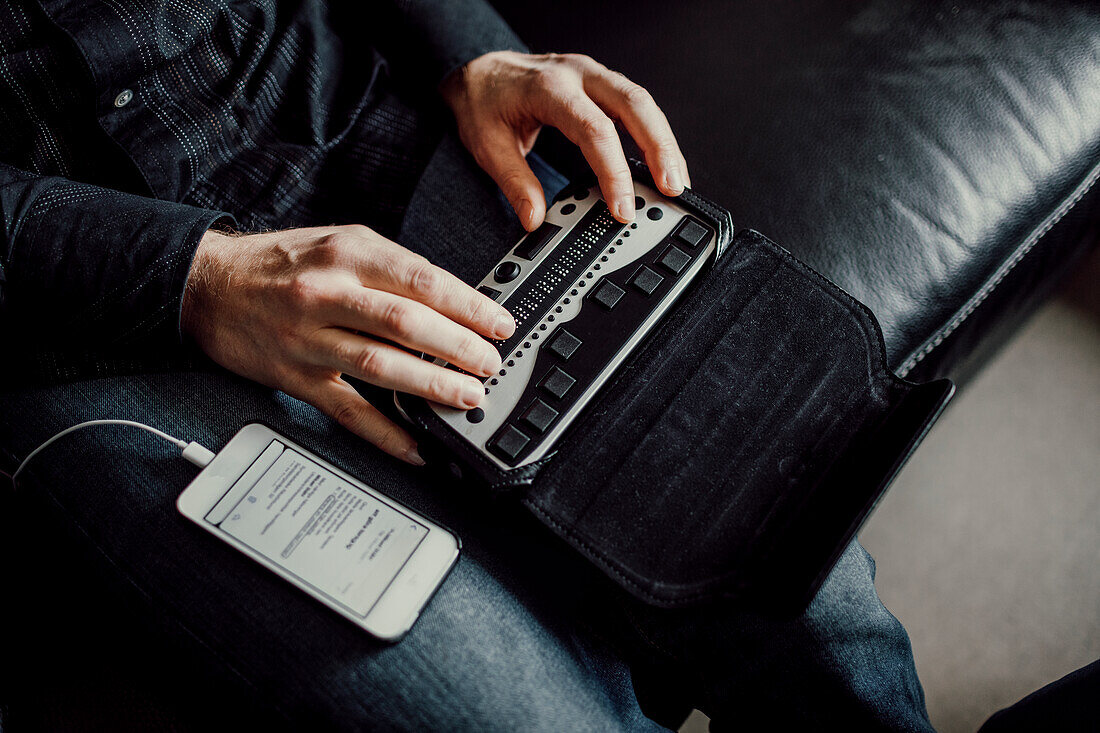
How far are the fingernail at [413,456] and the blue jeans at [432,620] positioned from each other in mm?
26

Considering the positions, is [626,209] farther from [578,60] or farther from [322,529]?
[322,529]

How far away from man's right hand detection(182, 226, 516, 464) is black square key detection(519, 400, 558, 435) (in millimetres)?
43

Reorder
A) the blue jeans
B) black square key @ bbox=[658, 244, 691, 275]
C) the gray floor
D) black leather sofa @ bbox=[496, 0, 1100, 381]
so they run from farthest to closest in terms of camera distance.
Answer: the gray floor → black leather sofa @ bbox=[496, 0, 1100, 381] → black square key @ bbox=[658, 244, 691, 275] → the blue jeans

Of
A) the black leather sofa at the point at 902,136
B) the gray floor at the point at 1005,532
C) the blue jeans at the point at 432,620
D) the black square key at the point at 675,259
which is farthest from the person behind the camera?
the gray floor at the point at 1005,532

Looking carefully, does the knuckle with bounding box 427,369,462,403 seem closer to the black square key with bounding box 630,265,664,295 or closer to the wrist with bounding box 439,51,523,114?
the black square key with bounding box 630,265,664,295

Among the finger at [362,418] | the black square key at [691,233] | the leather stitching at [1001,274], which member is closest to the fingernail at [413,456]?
the finger at [362,418]

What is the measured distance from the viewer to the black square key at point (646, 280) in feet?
1.95

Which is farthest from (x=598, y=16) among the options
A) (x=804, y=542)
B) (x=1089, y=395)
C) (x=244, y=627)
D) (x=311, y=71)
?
(x=1089, y=395)

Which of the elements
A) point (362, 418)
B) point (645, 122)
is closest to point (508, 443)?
point (362, 418)

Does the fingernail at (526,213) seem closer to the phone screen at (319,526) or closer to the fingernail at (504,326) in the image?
the fingernail at (504,326)

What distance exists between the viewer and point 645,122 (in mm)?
668

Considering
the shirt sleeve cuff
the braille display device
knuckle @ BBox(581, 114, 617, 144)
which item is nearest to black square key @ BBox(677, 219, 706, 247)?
the braille display device

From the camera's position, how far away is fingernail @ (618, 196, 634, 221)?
624 mm

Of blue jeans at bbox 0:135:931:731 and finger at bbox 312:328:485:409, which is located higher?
finger at bbox 312:328:485:409
